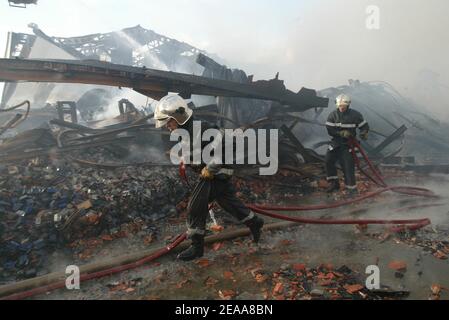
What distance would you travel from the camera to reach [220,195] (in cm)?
409

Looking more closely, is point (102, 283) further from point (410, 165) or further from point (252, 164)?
point (410, 165)

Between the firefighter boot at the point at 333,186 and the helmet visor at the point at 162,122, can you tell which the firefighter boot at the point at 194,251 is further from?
the firefighter boot at the point at 333,186

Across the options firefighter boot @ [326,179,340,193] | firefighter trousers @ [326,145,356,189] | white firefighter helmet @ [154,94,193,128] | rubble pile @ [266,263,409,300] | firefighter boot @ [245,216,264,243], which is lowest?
rubble pile @ [266,263,409,300]

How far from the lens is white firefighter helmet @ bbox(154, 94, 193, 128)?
12.3ft

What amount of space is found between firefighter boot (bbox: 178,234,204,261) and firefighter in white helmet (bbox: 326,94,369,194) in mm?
3462

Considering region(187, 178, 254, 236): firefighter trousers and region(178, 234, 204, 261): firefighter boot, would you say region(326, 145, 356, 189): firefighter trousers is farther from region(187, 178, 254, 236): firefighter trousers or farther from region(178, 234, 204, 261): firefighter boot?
region(178, 234, 204, 261): firefighter boot

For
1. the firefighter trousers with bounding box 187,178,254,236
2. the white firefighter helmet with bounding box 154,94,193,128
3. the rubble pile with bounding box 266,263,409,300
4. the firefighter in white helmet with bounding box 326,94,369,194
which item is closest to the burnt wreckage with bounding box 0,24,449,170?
the firefighter in white helmet with bounding box 326,94,369,194

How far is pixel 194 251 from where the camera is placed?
4020mm

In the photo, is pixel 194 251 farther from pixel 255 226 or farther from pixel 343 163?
pixel 343 163

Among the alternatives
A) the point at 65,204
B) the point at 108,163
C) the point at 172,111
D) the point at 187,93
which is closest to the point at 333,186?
the point at 187,93

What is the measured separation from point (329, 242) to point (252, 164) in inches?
106

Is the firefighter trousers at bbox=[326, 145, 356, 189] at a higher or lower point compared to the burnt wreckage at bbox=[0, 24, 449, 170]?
lower

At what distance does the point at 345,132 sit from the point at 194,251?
371cm
